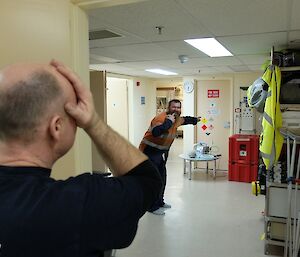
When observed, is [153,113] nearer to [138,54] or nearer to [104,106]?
[138,54]

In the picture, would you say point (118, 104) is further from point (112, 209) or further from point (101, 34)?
point (112, 209)

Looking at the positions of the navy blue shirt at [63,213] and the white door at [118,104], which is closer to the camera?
the navy blue shirt at [63,213]

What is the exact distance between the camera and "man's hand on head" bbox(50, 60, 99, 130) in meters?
0.69

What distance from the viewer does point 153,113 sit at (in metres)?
7.93

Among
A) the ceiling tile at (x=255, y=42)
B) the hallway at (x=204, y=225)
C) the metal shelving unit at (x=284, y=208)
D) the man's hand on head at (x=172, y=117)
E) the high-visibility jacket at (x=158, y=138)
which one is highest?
the ceiling tile at (x=255, y=42)

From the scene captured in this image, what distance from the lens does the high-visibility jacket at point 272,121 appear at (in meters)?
2.81

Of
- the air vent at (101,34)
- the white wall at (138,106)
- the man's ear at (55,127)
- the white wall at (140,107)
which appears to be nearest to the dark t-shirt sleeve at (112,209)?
the man's ear at (55,127)

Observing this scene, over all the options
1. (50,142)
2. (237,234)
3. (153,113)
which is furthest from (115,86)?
(50,142)

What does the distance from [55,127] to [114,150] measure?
0.58ft

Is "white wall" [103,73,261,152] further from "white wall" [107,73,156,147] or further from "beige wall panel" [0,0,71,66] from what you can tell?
"beige wall panel" [0,0,71,66]

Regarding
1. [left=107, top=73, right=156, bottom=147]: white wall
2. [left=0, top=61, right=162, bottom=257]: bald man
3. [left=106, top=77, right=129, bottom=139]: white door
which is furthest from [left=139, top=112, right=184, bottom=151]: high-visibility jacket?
[left=0, top=61, right=162, bottom=257]: bald man

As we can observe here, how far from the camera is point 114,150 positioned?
0.78 meters

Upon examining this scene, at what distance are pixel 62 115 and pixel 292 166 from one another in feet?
8.71

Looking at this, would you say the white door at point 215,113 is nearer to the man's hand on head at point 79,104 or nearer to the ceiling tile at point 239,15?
the ceiling tile at point 239,15
